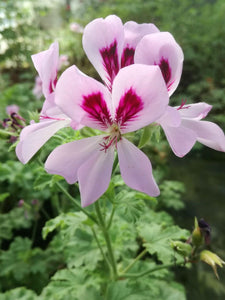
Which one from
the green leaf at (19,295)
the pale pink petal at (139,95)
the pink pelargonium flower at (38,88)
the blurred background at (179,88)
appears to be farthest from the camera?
the pink pelargonium flower at (38,88)

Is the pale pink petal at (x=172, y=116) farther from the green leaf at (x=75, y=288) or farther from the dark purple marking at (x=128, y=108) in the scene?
the green leaf at (x=75, y=288)

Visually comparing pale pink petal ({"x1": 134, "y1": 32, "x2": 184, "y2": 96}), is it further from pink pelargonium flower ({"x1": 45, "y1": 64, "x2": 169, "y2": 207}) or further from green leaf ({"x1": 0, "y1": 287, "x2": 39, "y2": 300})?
green leaf ({"x1": 0, "y1": 287, "x2": 39, "y2": 300})

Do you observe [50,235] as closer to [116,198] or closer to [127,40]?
[116,198]

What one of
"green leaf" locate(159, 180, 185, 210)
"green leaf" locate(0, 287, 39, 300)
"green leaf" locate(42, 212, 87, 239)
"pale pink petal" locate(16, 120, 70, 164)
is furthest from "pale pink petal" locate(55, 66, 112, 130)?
"green leaf" locate(159, 180, 185, 210)

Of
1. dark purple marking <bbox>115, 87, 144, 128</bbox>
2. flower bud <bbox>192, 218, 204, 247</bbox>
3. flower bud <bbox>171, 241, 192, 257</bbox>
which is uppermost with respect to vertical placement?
dark purple marking <bbox>115, 87, 144, 128</bbox>

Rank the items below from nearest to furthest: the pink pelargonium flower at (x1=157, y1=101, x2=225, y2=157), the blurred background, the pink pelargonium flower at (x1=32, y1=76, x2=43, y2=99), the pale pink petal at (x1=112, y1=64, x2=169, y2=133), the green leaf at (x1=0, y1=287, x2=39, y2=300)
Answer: the pale pink petal at (x1=112, y1=64, x2=169, y2=133) → the pink pelargonium flower at (x1=157, y1=101, x2=225, y2=157) → the green leaf at (x1=0, y1=287, x2=39, y2=300) → the blurred background → the pink pelargonium flower at (x1=32, y1=76, x2=43, y2=99)

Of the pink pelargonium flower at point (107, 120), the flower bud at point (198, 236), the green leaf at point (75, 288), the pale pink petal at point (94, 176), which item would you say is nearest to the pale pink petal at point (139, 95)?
the pink pelargonium flower at point (107, 120)

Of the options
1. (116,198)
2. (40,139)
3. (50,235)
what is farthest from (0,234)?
(40,139)

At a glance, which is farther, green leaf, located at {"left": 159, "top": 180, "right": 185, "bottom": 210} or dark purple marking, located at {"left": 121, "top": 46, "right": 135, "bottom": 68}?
green leaf, located at {"left": 159, "top": 180, "right": 185, "bottom": 210}
